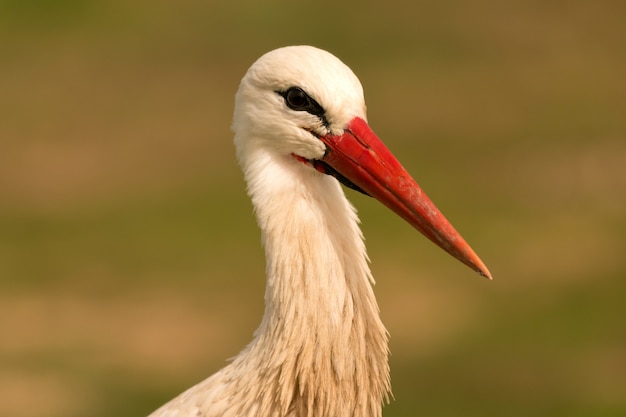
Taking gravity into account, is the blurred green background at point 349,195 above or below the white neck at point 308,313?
above

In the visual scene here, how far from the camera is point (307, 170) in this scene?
3.10 metres

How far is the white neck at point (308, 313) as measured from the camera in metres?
3.07

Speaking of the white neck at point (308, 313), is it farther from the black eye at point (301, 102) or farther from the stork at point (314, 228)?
the black eye at point (301, 102)

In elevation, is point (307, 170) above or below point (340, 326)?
above

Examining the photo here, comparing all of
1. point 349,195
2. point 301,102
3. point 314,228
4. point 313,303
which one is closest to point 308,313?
point 313,303

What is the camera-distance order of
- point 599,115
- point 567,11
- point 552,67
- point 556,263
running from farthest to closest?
point 567,11 → point 552,67 → point 599,115 → point 556,263

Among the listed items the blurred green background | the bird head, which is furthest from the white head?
the blurred green background

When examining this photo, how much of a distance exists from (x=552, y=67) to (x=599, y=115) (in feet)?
3.96

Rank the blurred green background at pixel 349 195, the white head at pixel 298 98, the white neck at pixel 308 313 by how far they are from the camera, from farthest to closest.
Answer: the blurred green background at pixel 349 195 < the white neck at pixel 308 313 < the white head at pixel 298 98

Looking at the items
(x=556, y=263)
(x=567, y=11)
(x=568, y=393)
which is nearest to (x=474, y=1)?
(x=567, y=11)

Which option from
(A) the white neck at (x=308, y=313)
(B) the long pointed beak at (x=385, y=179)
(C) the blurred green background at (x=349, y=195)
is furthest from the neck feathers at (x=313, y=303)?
(C) the blurred green background at (x=349, y=195)

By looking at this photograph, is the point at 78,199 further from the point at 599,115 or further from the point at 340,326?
the point at 340,326

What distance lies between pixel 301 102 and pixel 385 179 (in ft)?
0.89

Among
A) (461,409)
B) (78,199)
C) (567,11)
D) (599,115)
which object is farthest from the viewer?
(567,11)
